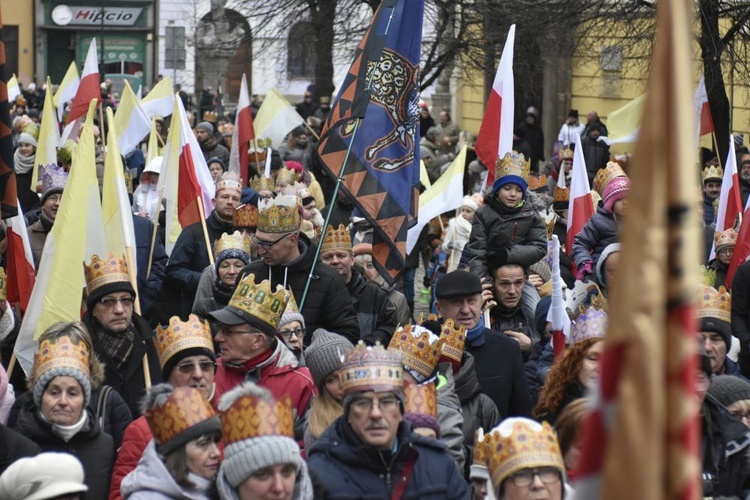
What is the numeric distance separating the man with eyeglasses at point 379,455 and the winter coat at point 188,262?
16.1 ft

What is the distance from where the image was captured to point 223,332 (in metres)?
6.52

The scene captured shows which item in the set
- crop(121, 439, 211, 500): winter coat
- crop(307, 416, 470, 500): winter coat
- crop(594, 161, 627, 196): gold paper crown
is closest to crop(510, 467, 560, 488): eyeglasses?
crop(307, 416, 470, 500): winter coat

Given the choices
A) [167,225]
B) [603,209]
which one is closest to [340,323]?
[603,209]

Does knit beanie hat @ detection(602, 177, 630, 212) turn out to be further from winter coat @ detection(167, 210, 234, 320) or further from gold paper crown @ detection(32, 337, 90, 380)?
gold paper crown @ detection(32, 337, 90, 380)

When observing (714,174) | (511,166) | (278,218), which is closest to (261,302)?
(278,218)

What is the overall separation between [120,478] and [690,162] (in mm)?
3985

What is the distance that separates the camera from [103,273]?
7379mm

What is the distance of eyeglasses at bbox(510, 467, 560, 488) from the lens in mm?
4395

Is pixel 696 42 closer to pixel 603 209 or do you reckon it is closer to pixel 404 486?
pixel 603 209

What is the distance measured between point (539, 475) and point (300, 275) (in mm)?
3581

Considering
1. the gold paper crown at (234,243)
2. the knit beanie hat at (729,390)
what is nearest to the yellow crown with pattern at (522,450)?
the knit beanie hat at (729,390)

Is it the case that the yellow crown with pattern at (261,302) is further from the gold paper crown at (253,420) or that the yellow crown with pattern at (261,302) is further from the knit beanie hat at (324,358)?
the gold paper crown at (253,420)

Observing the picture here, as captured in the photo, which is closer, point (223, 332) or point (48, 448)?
point (48, 448)

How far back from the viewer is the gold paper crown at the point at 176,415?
187 inches
